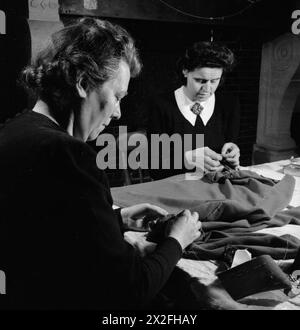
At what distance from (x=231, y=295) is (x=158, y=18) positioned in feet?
10.4

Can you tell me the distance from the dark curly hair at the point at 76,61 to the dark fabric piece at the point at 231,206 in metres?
0.71

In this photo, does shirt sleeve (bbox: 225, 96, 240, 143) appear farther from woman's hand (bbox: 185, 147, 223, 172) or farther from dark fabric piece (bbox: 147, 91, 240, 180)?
woman's hand (bbox: 185, 147, 223, 172)

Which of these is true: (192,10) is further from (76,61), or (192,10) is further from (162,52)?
(76,61)

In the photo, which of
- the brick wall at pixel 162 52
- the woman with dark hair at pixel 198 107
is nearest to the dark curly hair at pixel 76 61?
the woman with dark hair at pixel 198 107

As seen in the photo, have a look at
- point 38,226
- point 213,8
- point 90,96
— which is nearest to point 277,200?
point 90,96

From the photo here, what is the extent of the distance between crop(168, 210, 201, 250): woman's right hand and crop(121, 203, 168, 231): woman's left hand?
27 centimetres

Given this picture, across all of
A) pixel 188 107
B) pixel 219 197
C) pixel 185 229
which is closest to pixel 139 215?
pixel 185 229

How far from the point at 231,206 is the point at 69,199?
888 millimetres

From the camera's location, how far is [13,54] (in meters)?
3.46

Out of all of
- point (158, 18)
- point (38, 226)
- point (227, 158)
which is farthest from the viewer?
point (158, 18)

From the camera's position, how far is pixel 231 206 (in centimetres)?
173

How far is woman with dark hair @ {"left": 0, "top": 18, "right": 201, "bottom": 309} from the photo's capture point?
1.05 meters
